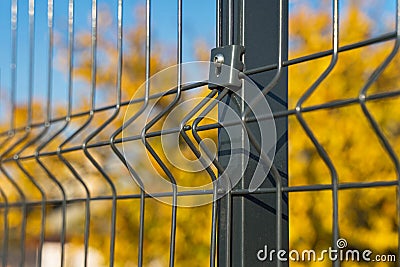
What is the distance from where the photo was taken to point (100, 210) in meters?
2.03

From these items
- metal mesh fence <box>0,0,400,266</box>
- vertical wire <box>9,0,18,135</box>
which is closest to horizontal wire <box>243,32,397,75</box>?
metal mesh fence <box>0,0,400,266</box>

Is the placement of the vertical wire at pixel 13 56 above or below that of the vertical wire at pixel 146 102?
above

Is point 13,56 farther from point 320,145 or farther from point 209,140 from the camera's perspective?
point 320,145

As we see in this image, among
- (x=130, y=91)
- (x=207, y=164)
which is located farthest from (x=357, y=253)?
(x=130, y=91)

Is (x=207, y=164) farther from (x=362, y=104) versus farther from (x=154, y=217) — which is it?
(x=154, y=217)

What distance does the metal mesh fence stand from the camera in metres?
1.10

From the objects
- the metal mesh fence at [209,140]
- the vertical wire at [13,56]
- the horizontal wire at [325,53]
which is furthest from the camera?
the vertical wire at [13,56]

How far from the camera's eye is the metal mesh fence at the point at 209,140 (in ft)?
3.61

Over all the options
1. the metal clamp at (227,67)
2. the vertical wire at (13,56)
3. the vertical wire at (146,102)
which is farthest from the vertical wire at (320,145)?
the vertical wire at (13,56)

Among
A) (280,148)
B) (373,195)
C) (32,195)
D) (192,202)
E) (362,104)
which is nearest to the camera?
(362,104)

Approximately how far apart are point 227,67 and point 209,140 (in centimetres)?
18

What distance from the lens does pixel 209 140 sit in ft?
4.23

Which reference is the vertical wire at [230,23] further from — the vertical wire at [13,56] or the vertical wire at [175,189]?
the vertical wire at [13,56]

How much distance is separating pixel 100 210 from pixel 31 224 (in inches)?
8.2
